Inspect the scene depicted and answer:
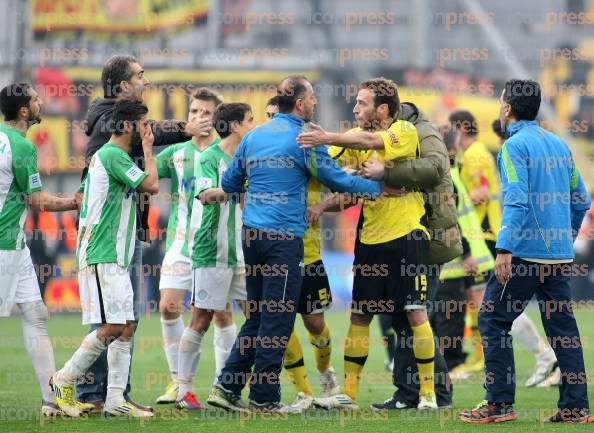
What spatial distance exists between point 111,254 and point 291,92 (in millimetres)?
1749

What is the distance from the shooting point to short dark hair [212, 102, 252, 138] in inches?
351

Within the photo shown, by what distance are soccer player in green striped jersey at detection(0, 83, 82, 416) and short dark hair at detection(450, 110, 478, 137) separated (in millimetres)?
4719

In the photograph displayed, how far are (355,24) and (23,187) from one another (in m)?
17.2

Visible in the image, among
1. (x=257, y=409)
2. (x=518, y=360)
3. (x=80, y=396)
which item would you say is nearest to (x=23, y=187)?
(x=80, y=396)

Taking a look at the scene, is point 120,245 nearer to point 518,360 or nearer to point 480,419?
point 480,419

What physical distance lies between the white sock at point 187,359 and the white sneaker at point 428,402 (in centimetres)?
181

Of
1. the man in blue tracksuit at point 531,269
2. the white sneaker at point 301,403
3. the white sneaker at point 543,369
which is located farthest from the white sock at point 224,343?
the white sneaker at point 543,369

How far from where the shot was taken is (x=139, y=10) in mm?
23391

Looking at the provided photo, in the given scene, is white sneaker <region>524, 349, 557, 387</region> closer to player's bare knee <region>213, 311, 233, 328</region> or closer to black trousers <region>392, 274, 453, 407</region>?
black trousers <region>392, 274, 453, 407</region>

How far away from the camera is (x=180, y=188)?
9.76 meters

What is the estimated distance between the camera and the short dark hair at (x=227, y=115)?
891 centimetres

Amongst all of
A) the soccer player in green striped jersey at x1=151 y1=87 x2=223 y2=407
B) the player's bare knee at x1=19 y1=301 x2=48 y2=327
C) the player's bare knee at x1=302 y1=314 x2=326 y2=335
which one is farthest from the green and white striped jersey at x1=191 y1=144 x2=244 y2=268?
the player's bare knee at x1=19 y1=301 x2=48 y2=327

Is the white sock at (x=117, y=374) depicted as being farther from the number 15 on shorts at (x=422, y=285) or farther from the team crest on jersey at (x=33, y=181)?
the number 15 on shorts at (x=422, y=285)

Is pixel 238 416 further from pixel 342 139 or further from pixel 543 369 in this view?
pixel 543 369
